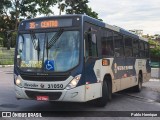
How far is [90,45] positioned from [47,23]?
4.71 ft

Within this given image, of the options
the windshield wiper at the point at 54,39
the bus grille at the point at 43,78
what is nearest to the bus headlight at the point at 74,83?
the bus grille at the point at 43,78

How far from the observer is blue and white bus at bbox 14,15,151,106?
10.4 m

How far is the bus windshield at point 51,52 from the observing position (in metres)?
10.5

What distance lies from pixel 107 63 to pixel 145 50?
808 cm

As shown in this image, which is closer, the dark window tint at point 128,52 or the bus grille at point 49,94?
the bus grille at point 49,94

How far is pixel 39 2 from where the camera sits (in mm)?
66375

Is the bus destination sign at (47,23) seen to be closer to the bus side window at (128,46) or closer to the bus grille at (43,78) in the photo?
the bus grille at (43,78)

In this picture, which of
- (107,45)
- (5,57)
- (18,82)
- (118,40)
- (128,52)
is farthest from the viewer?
(5,57)

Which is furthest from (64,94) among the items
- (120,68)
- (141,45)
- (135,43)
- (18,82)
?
(141,45)

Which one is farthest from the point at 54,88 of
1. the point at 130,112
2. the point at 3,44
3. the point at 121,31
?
the point at 3,44

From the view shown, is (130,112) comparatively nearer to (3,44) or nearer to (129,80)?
(129,80)

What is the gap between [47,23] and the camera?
1114 cm

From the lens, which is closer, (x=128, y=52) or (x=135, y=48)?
(x=128, y=52)

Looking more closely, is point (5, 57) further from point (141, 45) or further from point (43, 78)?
point (43, 78)
